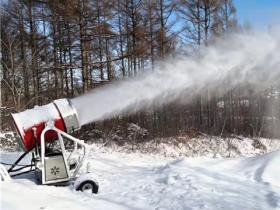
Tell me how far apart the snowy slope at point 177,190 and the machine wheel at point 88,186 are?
16 cm

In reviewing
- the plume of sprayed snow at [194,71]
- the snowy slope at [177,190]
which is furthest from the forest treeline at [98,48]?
the snowy slope at [177,190]

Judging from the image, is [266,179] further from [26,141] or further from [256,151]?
[256,151]

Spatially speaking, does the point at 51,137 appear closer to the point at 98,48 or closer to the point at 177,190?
the point at 177,190

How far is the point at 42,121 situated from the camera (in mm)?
7785

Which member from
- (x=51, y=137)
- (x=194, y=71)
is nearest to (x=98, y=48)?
(x=194, y=71)

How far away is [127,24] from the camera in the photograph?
24.7 m

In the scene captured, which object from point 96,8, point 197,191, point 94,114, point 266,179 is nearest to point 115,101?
point 94,114

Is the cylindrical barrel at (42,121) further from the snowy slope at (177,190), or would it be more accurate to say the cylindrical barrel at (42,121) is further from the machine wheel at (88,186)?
the machine wheel at (88,186)

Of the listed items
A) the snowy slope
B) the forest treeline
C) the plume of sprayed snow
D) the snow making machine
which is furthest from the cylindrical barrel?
the forest treeline

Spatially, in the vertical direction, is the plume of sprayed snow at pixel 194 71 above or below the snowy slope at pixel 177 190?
above

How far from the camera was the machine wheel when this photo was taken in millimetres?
7656

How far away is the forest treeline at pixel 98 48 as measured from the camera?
2291 cm

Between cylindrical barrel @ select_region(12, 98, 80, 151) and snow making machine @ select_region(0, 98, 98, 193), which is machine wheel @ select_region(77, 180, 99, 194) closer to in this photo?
snow making machine @ select_region(0, 98, 98, 193)

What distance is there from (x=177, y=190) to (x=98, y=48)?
1657 centimetres
